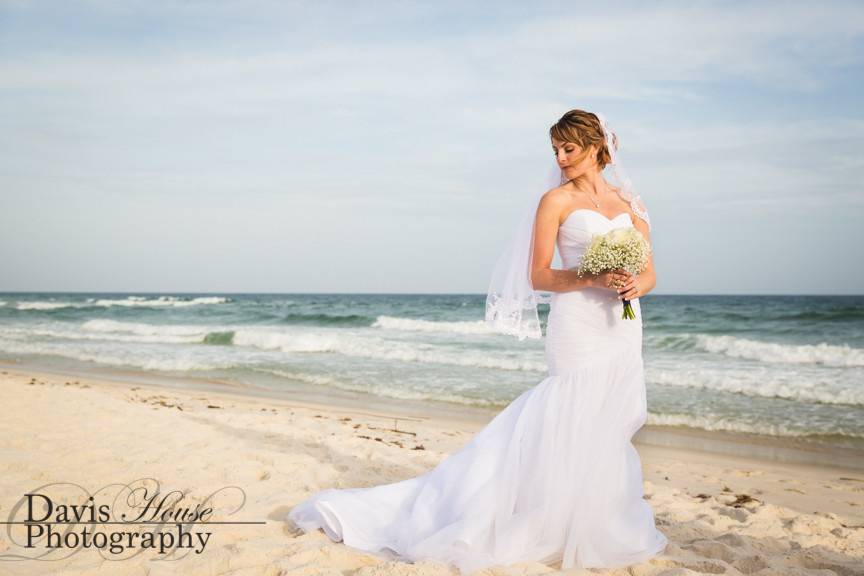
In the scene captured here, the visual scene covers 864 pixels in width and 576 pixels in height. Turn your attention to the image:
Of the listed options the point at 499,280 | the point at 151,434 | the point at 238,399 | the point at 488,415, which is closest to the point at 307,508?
the point at 499,280

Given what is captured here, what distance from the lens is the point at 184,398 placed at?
11148 millimetres

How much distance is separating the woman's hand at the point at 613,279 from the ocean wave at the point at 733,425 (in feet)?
21.4

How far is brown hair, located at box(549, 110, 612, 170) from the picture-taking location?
370 cm

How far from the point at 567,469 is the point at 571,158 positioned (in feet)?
5.65

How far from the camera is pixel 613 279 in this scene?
3449 mm

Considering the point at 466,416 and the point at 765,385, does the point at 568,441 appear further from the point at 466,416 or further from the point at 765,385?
the point at 765,385

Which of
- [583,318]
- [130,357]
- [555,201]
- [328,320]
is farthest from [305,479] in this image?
[328,320]

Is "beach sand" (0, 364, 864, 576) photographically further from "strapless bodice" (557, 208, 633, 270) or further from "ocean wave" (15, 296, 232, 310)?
"ocean wave" (15, 296, 232, 310)

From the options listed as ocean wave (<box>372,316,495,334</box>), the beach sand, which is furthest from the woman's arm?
ocean wave (<box>372,316,495,334</box>)

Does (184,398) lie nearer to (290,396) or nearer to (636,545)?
(290,396)

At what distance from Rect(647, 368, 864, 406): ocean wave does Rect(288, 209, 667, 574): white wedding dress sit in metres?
8.54

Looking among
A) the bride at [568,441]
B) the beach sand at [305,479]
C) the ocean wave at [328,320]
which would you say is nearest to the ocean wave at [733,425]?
the beach sand at [305,479]

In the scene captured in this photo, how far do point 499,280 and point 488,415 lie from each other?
6254 millimetres

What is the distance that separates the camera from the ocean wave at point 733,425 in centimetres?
866
